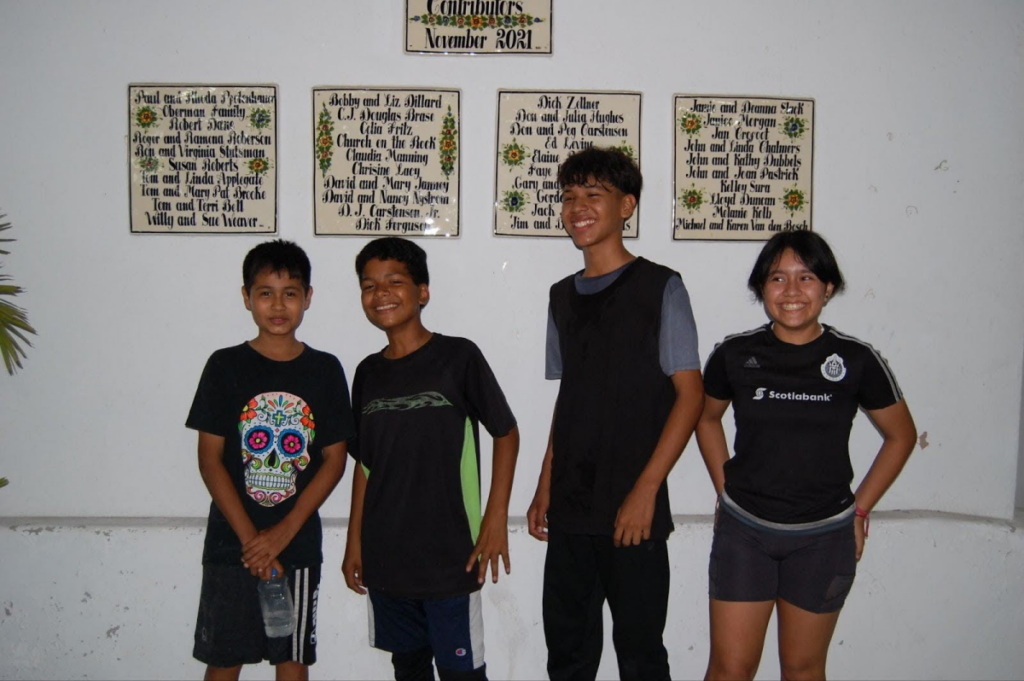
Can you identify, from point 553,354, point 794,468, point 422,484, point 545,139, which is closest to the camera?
point 794,468

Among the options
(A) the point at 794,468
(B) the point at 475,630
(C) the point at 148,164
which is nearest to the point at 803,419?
(A) the point at 794,468

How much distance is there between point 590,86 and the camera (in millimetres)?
2535

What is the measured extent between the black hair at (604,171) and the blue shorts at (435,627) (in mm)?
1351

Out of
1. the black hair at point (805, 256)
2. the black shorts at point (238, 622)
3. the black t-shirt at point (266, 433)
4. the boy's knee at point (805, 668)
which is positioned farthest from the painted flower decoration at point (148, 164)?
the boy's knee at point (805, 668)

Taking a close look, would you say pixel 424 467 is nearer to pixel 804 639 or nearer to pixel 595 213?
pixel 595 213

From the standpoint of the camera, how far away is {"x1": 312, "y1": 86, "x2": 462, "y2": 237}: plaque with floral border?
2533 mm

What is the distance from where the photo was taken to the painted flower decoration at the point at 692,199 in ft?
8.39

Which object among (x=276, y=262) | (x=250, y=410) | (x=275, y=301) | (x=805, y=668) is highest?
(x=276, y=262)

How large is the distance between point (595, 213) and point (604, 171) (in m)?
0.14

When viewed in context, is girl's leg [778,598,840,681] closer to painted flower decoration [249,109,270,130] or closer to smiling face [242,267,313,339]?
smiling face [242,267,313,339]

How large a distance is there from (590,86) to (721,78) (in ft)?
1.64

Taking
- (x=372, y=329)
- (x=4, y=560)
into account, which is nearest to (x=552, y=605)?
(x=372, y=329)

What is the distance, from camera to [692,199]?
2557 mm

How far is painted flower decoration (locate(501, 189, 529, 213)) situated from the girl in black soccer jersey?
36.5 inches
